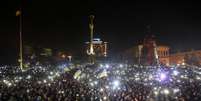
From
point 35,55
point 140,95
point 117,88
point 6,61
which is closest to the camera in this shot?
point 140,95

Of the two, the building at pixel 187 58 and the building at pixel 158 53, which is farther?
the building at pixel 158 53

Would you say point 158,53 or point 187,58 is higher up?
point 158,53

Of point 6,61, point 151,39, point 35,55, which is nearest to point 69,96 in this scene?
point 6,61

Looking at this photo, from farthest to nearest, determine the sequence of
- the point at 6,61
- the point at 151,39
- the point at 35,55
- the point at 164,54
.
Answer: the point at 164,54 < the point at 35,55 < the point at 151,39 < the point at 6,61

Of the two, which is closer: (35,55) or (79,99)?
(79,99)

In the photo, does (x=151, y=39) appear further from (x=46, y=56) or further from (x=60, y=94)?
(x=60, y=94)

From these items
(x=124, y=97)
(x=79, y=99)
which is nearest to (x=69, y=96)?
(x=79, y=99)

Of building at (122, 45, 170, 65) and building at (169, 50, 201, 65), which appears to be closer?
building at (169, 50, 201, 65)

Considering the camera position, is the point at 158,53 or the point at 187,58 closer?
the point at 187,58

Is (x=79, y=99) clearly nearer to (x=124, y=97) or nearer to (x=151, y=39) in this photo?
A: (x=124, y=97)
